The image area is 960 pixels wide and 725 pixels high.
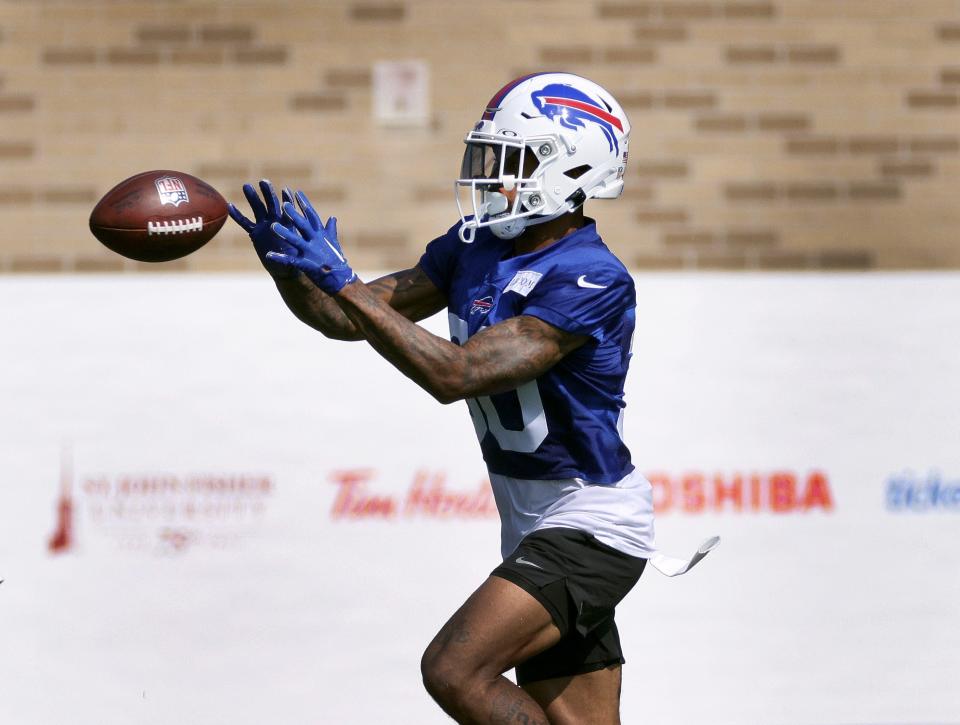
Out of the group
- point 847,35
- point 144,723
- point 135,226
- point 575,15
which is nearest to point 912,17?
point 847,35

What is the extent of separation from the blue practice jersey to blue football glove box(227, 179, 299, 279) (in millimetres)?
460

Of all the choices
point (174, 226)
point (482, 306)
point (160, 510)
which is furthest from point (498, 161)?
point (160, 510)

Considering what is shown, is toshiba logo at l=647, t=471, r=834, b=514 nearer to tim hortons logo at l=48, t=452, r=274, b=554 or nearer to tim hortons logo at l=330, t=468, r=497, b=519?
tim hortons logo at l=330, t=468, r=497, b=519

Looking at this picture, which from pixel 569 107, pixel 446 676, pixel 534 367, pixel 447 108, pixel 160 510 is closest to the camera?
pixel 446 676

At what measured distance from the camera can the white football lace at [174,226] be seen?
3.40 meters

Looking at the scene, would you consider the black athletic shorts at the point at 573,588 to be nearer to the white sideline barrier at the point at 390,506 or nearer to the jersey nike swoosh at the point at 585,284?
the jersey nike swoosh at the point at 585,284

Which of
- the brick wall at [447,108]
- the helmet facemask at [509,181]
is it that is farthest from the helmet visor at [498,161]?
the brick wall at [447,108]

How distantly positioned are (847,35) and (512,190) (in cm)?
253

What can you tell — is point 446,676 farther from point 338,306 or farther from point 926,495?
point 926,495

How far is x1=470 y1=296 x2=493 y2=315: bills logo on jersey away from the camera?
3246mm

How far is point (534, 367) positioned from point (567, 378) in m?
0.18

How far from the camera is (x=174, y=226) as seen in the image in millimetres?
3412

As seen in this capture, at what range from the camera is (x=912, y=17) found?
17.4 feet

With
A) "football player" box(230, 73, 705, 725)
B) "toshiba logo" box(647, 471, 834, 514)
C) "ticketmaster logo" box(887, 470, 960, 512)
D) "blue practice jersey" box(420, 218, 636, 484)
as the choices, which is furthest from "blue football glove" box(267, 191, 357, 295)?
"ticketmaster logo" box(887, 470, 960, 512)
